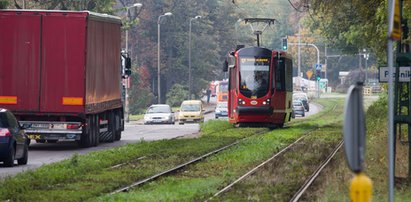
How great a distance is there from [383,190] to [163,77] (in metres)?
84.5

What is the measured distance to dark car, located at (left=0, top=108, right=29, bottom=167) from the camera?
82.1 ft

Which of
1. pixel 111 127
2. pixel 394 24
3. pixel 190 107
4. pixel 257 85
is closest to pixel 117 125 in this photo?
pixel 111 127

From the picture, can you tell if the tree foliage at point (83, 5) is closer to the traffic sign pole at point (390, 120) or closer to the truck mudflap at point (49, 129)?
the truck mudflap at point (49, 129)

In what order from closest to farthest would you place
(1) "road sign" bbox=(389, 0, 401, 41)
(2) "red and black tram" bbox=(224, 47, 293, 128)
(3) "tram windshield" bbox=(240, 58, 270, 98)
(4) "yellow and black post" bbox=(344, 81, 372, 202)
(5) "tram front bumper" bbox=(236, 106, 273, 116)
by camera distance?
(4) "yellow and black post" bbox=(344, 81, 372, 202) → (1) "road sign" bbox=(389, 0, 401, 41) → (5) "tram front bumper" bbox=(236, 106, 273, 116) → (2) "red and black tram" bbox=(224, 47, 293, 128) → (3) "tram windshield" bbox=(240, 58, 270, 98)

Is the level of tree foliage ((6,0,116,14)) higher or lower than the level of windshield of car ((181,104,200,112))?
higher

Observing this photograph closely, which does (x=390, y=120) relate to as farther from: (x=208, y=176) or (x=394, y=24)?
(x=208, y=176)

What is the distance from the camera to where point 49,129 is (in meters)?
32.7

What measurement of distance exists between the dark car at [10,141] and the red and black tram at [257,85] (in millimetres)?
18516

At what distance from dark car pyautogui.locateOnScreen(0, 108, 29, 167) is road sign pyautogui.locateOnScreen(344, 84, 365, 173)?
17.3 meters

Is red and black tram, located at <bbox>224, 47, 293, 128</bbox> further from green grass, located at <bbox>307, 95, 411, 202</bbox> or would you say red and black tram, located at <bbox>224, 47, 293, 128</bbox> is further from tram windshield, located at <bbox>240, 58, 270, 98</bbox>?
green grass, located at <bbox>307, 95, 411, 202</bbox>

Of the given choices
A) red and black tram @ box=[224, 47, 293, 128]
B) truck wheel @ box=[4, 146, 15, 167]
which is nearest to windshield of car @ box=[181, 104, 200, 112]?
red and black tram @ box=[224, 47, 293, 128]

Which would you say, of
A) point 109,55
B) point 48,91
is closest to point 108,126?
point 109,55

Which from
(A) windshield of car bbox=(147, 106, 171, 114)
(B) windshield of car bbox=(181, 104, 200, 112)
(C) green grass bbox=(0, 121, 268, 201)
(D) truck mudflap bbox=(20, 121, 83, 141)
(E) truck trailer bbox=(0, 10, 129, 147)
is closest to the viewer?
(C) green grass bbox=(0, 121, 268, 201)

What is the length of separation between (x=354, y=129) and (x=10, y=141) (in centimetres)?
1764
